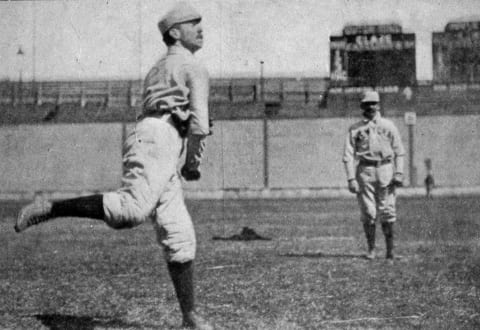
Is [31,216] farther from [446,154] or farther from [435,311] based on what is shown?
[446,154]

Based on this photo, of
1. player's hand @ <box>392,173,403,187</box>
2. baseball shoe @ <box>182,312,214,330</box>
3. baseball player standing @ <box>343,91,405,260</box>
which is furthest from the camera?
baseball player standing @ <box>343,91,405,260</box>

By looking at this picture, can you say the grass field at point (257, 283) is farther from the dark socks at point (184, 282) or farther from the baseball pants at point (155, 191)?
the baseball pants at point (155, 191)

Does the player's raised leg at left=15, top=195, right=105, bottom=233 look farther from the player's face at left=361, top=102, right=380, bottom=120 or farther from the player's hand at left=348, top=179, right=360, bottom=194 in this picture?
the player's face at left=361, top=102, right=380, bottom=120

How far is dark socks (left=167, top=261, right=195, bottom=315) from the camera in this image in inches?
171

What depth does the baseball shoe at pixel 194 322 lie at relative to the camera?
169 inches

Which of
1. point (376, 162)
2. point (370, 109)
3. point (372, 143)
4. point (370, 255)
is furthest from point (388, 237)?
point (370, 109)

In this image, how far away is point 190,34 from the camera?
4.57 metres

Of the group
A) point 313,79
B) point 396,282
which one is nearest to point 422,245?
point 396,282

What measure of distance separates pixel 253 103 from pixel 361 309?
34153 mm

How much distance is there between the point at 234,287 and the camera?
5.93 m

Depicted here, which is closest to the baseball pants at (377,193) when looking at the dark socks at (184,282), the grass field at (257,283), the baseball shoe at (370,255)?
the baseball shoe at (370,255)

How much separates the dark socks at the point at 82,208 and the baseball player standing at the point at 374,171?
4.99 metres

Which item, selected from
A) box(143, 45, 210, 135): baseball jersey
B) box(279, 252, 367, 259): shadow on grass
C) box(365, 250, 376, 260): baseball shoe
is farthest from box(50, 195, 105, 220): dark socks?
box(365, 250, 376, 260): baseball shoe

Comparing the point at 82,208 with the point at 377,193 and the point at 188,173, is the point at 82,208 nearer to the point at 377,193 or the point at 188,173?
the point at 188,173
